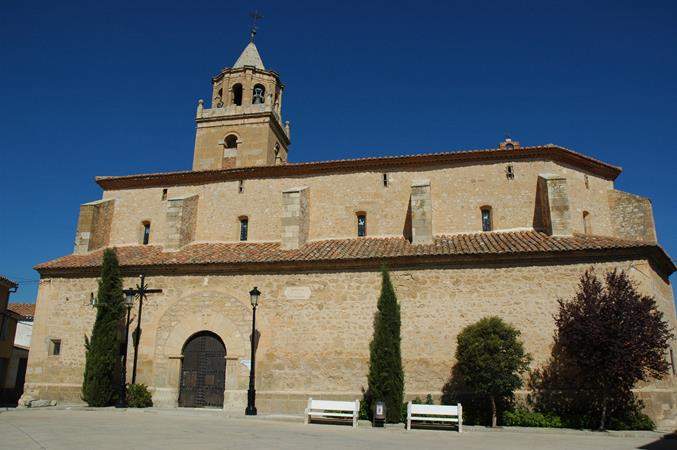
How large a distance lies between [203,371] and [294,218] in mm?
6183

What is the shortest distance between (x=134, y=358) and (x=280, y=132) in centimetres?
1428

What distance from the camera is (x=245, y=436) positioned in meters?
10.6

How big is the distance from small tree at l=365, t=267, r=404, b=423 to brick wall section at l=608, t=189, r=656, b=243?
9299 millimetres

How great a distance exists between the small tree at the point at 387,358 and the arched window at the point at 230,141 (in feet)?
44.4

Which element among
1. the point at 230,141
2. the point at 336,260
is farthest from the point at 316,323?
the point at 230,141

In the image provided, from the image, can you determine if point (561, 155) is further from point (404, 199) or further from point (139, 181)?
point (139, 181)

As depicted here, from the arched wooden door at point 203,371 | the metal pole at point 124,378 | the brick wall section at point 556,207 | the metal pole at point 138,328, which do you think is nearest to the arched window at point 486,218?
the brick wall section at point 556,207

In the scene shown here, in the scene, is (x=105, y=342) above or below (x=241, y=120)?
below

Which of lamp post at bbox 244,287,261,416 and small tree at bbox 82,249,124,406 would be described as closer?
lamp post at bbox 244,287,261,416

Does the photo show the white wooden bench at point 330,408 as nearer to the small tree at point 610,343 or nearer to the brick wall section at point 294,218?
the small tree at point 610,343

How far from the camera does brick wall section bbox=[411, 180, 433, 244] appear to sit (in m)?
18.6

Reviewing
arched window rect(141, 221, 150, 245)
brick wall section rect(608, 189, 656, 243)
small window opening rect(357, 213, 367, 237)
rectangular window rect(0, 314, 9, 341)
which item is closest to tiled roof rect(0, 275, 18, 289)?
rectangular window rect(0, 314, 9, 341)

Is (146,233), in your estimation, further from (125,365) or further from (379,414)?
(379,414)

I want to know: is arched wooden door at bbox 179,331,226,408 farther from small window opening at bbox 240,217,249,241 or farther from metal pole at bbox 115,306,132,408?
small window opening at bbox 240,217,249,241
